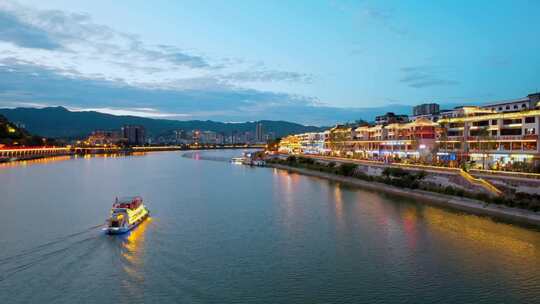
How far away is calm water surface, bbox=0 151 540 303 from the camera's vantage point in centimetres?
1282

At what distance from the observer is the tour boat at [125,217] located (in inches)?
773

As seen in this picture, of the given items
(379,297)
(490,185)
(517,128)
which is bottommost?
(379,297)

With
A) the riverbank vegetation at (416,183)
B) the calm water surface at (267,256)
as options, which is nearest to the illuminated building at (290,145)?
the riverbank vegetation at (416,183)

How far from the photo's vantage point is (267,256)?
16.4 metres

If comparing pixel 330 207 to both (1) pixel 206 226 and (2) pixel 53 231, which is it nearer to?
(1) pixel 206 226

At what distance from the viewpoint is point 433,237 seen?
19547 millimetres

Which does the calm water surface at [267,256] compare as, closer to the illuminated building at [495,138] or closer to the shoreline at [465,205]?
the shoreline at [465,205]

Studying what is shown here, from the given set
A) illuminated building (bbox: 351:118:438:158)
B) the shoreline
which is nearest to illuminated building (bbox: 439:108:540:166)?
illuminated building (bbox: 351:118:438:158)

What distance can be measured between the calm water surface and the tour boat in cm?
49

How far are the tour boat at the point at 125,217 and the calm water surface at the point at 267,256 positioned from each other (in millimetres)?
486

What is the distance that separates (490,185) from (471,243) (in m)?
10.7

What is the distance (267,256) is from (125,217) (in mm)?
7824

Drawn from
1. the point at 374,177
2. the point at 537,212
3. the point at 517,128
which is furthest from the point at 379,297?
the point at 517,128

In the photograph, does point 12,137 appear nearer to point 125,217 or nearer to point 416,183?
point 125,217
